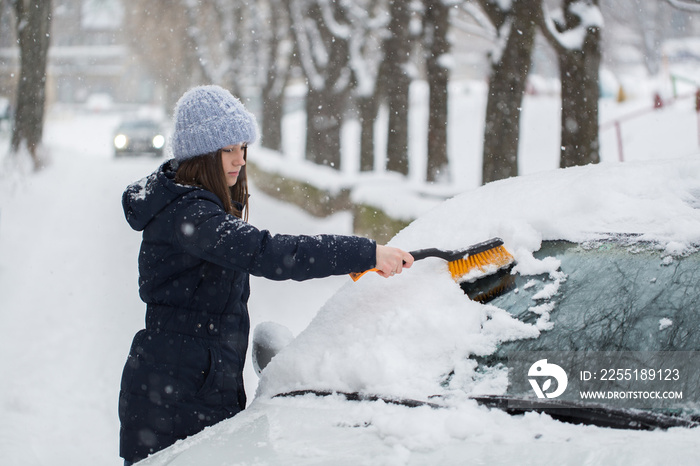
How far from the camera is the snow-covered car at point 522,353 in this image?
1961mm

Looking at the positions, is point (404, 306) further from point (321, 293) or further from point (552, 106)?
point (552, 106)

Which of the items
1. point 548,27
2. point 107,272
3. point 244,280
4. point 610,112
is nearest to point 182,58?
point 610,112

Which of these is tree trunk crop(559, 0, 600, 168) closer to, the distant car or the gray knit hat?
the gray knit hat

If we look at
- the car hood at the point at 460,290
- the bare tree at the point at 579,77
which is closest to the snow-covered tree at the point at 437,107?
the bare tree at the point at 579,77

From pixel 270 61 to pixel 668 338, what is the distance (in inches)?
918

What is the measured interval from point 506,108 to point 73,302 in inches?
214

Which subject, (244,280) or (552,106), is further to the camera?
(552,106)

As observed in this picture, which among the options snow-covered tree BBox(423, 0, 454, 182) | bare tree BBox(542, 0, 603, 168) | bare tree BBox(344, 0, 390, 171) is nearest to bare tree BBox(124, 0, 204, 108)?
bare tree BBox(344, 0, 390, 171)

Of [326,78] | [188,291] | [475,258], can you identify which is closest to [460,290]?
[475,258]

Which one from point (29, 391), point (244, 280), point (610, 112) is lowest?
point (29, 391)

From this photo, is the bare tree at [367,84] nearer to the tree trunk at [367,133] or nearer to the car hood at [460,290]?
the tree trunk at [367,133]

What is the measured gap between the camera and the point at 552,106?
1238 inches

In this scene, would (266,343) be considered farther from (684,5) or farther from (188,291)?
(684,5)

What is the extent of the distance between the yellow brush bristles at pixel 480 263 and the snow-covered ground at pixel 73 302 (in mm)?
360
